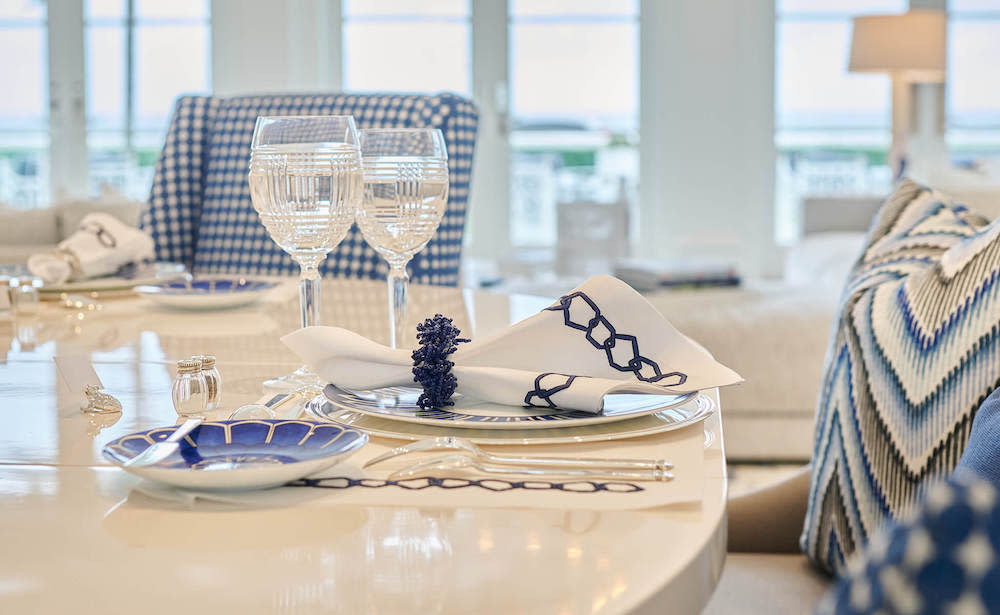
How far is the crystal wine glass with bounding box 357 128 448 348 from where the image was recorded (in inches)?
32.2

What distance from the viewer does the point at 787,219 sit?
19.8 ft

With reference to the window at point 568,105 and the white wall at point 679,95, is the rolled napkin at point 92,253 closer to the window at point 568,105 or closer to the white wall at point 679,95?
the white wall at point 679,95

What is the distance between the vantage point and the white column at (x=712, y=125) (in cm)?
577

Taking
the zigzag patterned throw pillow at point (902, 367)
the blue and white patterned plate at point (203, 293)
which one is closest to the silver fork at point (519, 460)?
the zigzag patterned throw pillow at point (902, 367)

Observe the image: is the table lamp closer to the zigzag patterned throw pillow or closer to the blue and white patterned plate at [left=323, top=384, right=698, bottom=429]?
the zigzag patterned throw pillow

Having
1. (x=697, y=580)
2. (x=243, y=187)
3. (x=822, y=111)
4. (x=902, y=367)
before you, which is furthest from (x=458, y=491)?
(x=822, y=111)

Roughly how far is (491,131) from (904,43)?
7.53 feet

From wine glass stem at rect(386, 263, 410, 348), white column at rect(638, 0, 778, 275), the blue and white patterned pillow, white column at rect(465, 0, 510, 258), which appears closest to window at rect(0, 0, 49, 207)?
white column at rect(465, 0, 510, 258)

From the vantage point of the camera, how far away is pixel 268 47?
5844 millimetres

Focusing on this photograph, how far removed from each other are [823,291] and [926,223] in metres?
1.73

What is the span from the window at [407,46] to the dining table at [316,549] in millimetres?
5563

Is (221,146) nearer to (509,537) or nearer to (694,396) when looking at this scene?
(694,396)

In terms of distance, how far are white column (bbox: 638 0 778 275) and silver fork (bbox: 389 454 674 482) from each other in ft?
17.5

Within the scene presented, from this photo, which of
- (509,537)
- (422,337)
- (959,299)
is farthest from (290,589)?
(959,299)
